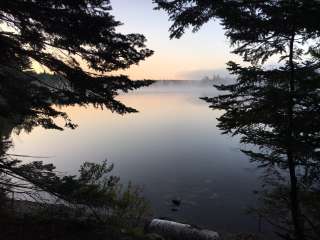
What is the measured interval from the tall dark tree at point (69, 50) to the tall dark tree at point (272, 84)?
5.76ft

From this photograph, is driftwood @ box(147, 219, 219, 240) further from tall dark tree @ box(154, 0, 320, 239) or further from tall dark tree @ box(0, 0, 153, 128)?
tall dark tree @ box(0, 0, 153, 128)

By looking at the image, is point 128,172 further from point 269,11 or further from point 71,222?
point 269,11

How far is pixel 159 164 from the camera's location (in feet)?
155

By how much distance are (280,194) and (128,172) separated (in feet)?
103

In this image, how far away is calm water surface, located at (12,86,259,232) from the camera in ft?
98.8

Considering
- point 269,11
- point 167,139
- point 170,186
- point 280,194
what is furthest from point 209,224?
point 167,139

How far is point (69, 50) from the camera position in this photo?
10.1 m

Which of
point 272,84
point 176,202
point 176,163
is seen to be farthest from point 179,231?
point 176,163

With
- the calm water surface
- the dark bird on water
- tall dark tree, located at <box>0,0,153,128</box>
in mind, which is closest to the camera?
tall dark tree, located at <box>0,0,153,128</box>

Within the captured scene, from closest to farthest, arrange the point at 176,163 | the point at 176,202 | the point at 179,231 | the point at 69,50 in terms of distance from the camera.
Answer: the point at 69,50, the point at 179,231, the point at 176,202, the point at 176,163

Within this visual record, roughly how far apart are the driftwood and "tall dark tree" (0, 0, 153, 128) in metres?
10.6

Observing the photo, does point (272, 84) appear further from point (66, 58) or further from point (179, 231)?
point (179, 231)

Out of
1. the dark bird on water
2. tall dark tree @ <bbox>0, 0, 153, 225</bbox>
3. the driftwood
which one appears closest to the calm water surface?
the dark bird on water

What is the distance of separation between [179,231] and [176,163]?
29.5 metres
